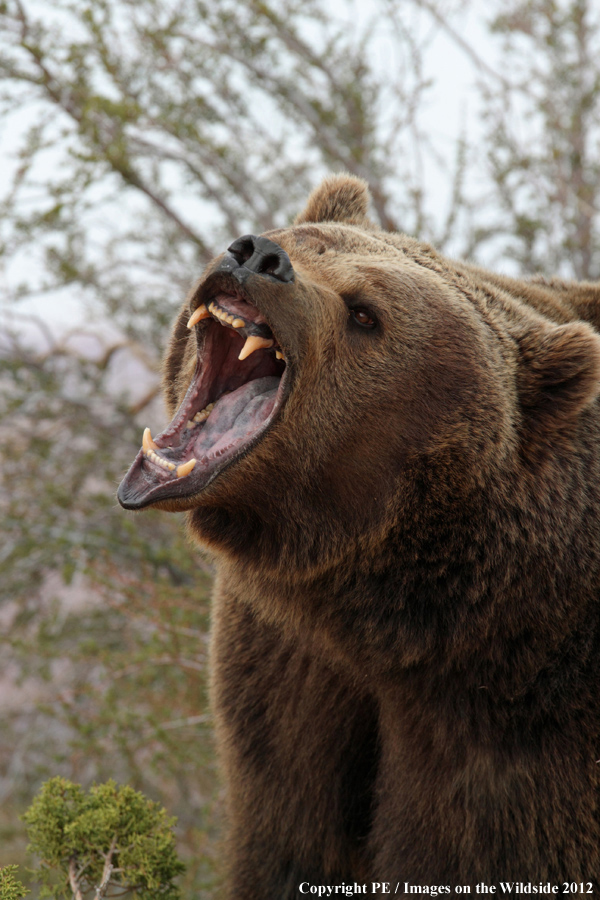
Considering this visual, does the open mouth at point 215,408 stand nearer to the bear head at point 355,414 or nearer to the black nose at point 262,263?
the bear head at point 355,414

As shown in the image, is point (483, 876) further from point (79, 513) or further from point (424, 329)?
point (79, 513)

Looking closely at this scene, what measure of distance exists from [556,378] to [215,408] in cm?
99

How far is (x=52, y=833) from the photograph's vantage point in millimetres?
2559

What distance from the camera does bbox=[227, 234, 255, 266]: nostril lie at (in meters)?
2.21

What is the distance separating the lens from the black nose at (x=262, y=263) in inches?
85.9

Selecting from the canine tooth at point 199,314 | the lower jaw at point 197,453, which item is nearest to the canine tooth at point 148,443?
the lower jaw at point 197,453

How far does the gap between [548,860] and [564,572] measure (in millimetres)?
786

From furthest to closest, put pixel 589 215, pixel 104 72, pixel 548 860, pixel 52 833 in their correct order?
pixel 589 215
pixel 104 72
pixel 52 833
pixel 548 860

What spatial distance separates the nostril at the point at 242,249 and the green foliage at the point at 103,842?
5.37 ft

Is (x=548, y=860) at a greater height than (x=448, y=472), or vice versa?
(x=448, y=472)

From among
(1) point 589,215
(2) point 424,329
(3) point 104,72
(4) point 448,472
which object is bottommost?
(4) point 448,472

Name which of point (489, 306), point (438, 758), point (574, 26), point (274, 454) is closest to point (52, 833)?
point (438, 758)

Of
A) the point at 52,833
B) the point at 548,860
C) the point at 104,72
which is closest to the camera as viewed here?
the point at 548,860

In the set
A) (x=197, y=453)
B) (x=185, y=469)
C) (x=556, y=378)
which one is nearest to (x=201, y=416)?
(x=197, y=453)
